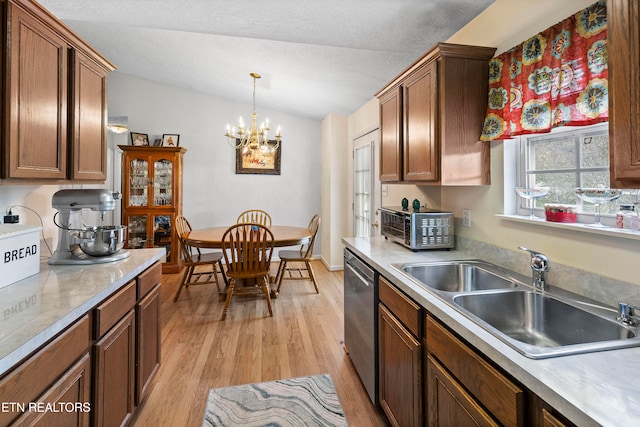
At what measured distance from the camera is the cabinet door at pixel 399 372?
132 centimetres

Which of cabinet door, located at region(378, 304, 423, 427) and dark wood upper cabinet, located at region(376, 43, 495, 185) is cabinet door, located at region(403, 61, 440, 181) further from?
cabinet door, located at region(378, 304, 423, 427)

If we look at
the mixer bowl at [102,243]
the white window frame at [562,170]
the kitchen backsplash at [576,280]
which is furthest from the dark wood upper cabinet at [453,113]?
the mixer bowl at [102,243]

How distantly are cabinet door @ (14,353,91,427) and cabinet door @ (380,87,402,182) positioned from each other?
2087 millimetres

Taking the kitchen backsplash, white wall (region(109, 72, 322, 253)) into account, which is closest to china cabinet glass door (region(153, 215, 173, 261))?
white wall (region(109, 72, 322, 253))

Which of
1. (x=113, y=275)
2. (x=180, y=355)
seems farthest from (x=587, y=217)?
(x=180, y=355)

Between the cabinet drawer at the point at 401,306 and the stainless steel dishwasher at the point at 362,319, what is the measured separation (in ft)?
0.35

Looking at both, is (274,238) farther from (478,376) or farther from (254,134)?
(478,376)

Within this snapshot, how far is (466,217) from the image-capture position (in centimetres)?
210

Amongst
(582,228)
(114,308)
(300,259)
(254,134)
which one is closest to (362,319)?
(582,228)

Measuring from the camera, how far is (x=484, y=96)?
5.99ft

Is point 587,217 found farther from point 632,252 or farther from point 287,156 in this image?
point 287,156

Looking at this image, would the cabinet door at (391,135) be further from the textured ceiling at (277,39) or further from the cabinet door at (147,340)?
the cabinet door at (147,340)

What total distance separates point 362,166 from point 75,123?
132 inches

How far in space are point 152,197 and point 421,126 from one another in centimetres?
425
